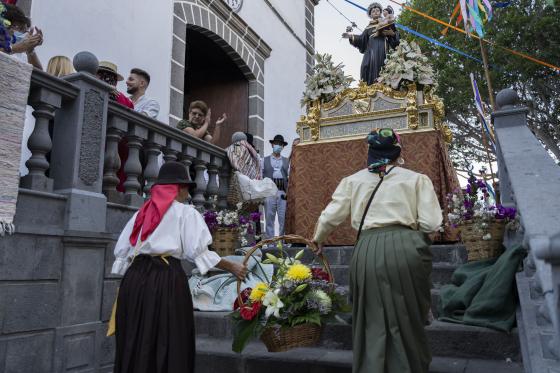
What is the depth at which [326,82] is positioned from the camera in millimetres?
6789

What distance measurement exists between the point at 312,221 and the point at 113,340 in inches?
113

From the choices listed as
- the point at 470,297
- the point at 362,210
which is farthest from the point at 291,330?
the point at 470,297

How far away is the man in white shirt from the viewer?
225 inches

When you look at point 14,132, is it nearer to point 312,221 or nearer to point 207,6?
point 312,221

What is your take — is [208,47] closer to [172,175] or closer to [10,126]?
[10,126]

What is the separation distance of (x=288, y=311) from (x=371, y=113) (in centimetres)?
393

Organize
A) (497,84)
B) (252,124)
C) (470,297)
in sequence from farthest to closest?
1. (497,84)
2. (252,124)
3. (470,297)

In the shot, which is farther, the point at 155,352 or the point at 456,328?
the point at 456,328

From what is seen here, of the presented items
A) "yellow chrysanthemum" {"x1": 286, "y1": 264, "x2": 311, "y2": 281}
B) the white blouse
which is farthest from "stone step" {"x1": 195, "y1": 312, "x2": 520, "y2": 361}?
the white blouse

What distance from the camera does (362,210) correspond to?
310 cm

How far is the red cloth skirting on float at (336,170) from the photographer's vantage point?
570cm

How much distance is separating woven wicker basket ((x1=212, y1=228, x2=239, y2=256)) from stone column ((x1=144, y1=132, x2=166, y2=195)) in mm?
1017

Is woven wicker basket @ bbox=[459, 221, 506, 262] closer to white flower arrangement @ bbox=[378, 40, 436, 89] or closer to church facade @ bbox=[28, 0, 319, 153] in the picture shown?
white flower arrangement @ bbox=[378, 40, 436, 89]

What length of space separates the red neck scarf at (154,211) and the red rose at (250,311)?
2.77 feet
